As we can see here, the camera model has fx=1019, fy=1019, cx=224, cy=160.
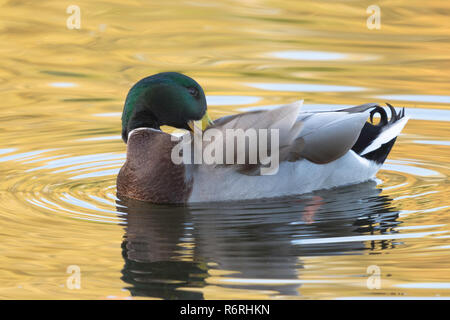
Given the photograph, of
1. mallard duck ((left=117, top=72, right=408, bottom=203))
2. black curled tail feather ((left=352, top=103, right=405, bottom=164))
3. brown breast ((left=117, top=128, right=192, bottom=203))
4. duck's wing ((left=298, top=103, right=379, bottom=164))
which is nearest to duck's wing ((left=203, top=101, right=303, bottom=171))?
mallard duck ((left=117, top=72, right=408, bottom=203))

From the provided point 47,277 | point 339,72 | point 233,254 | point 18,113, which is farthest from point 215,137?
point 339,72

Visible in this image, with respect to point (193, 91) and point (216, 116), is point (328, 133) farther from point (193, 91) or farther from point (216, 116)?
point (216, 116)

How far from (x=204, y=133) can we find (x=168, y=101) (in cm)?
40

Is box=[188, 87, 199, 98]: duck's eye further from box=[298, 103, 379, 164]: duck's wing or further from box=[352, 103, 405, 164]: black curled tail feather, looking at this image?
box=[352, 103, 405, 164]: black curled tail feather

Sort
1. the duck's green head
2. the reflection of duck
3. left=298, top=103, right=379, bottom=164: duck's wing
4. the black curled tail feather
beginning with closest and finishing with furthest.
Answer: the reflection of duck → the duck's green head → left=298, top=103, right=379, bottom=164: duck's wing → the black curled tail feather

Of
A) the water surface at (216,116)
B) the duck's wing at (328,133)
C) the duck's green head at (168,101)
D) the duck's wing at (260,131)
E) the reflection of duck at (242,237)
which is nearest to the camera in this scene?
the reflection of duck at (242,237)

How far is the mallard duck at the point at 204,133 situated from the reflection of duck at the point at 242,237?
13cm

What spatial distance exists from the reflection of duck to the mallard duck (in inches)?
5.0

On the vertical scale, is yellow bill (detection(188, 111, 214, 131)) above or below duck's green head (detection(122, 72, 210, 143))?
Answer: below

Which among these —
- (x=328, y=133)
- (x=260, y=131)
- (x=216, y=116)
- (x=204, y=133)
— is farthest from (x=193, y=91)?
(x=216, y=116)

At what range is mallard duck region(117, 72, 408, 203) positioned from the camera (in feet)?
27.1

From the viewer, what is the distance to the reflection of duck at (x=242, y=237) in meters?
6.43

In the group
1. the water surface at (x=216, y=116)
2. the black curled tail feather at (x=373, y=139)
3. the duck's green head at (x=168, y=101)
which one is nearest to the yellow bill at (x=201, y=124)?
the duck's green head at (x=168, y=101)

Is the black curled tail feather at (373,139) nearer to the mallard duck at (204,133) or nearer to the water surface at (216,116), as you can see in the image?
the water surface at (216,116)
